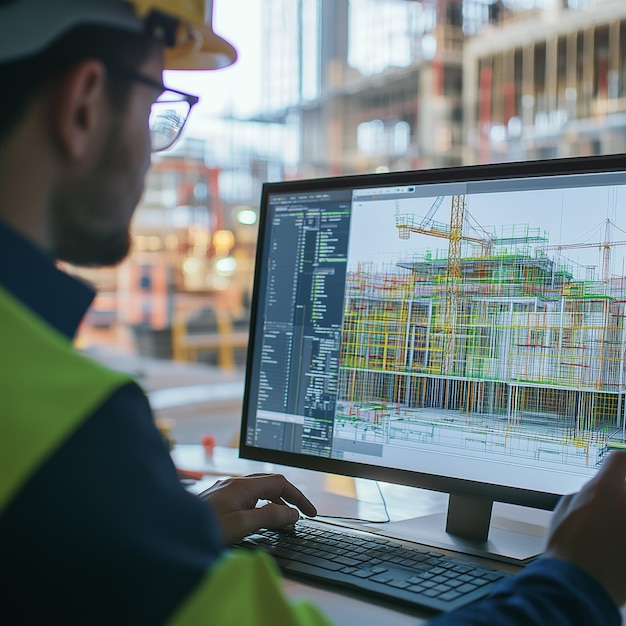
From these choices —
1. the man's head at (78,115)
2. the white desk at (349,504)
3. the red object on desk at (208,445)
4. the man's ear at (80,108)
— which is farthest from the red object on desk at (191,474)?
the man's ear at (80,108)

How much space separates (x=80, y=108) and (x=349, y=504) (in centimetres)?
81

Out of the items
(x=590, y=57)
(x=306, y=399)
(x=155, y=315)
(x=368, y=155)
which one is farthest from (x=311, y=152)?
(x=306, y=399)

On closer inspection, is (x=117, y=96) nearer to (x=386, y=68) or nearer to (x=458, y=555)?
(x=458, y=555)

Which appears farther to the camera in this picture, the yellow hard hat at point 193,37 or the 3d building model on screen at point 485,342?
the 3d building model on screen at point 485,342

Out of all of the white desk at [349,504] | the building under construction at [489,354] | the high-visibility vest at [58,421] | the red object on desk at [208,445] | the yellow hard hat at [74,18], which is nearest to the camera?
the high-visibility vest at [58,421]

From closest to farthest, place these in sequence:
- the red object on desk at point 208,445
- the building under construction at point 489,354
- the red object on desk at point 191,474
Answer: the building under construction at point 489,354
the red object on desk at point 191,474
the red object on desk at point 208,445

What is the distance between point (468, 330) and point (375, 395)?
154mm

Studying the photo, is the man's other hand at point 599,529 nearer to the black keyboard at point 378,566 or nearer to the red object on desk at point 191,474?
the black keyboard at point 378,566

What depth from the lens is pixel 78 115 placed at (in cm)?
56

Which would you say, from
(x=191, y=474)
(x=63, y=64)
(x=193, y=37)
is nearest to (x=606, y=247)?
(x=193, y=37)

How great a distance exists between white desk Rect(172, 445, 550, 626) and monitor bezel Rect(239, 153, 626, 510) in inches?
3.2

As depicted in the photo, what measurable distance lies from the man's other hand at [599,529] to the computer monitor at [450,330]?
0.60 ft

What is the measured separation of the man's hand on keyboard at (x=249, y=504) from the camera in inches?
36.3

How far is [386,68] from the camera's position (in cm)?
571
